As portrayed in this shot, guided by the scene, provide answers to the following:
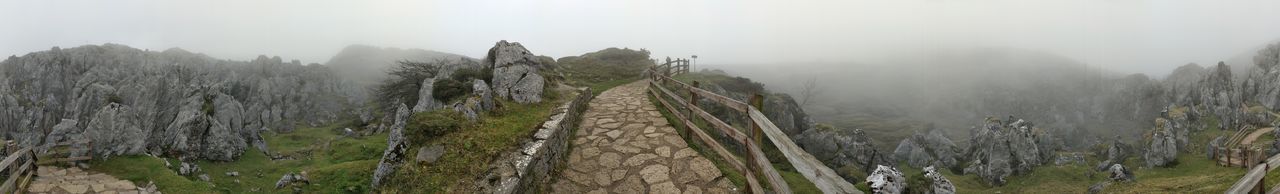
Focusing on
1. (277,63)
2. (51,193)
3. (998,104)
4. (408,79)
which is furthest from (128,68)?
(998,104)

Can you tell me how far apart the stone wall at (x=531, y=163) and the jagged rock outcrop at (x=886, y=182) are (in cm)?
398

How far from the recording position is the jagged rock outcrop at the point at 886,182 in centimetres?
529

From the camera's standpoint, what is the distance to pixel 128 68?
60.3 m

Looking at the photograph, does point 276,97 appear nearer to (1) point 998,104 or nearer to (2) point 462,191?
(2) point 462,191

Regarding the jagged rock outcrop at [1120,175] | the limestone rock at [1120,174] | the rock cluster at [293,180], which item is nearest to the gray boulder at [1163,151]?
the jagged rock outcrop at [1120,175]

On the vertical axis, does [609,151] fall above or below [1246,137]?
above

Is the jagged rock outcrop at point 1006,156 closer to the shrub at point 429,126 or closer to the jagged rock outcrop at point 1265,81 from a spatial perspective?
the shrub at point 429,126

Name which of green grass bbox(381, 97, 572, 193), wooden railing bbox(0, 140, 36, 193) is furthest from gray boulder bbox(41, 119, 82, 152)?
green grass bbox(381, 97, 572, 193)

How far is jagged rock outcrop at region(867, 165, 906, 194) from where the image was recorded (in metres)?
5.29

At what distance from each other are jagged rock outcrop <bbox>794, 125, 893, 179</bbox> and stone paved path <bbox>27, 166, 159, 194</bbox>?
36682mm

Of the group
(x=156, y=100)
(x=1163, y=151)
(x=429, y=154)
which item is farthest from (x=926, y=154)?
(x=156, y=100)

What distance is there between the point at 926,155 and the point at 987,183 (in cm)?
1431

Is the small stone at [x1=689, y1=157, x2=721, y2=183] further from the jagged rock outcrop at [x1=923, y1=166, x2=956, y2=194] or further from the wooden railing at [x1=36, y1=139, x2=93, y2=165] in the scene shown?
the wooden railing at [x1=36, y1=139, x2=93, y2=165]

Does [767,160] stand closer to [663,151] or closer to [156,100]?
[663,151]
